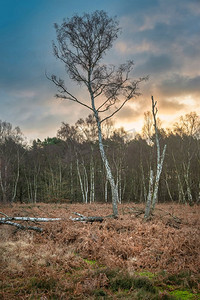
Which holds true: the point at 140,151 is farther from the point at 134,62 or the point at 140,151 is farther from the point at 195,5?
the point at 195,5

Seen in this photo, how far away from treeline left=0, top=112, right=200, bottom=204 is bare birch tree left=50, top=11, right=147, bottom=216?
40.3 ft

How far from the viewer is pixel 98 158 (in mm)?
37000

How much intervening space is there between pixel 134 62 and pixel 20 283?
1418 cm

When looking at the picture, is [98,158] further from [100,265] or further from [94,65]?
[100,265]

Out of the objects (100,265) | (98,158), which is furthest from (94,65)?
(98,158)

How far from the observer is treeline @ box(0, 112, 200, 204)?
2608cm

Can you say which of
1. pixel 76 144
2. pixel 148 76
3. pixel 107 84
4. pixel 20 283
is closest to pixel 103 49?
pixel 107 84

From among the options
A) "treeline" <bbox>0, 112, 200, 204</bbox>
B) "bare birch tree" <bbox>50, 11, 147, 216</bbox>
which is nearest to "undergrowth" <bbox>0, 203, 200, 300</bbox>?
"bare birch tree" <bbox>50, 11, 147, 216</bbox>

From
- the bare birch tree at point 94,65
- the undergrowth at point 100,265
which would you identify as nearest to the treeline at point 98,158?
the bare birch tree at point 94,65

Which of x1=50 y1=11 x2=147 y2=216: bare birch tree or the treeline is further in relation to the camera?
the treeline

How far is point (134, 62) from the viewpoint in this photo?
1384cm

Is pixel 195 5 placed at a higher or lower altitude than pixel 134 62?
higher

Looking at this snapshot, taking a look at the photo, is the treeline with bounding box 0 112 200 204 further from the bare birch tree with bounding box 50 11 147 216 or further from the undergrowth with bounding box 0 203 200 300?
the undergrowth with bounding box 0 203 200 300

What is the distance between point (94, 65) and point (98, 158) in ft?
80.0
